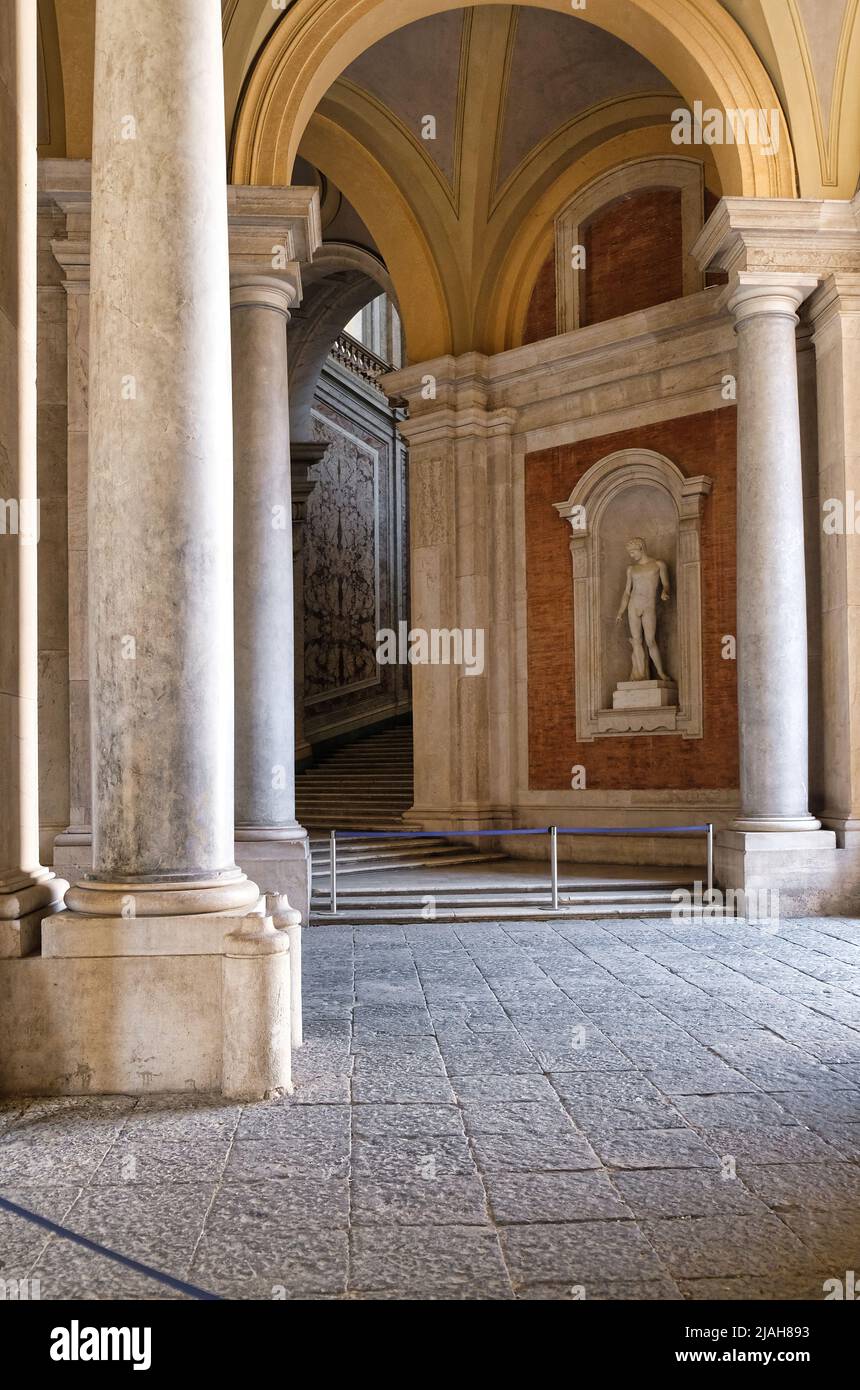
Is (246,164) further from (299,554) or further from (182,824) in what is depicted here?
(299,554)

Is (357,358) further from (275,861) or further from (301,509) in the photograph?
(275,861)

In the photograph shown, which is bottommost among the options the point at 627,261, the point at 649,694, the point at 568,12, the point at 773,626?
the point at 649,694

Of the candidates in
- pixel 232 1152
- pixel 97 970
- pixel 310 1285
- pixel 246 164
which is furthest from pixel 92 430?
pixel 246 164

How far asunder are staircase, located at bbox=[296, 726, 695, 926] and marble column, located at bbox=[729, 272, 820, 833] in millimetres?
1473

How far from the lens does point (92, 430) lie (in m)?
5.34

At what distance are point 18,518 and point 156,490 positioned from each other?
0.68m

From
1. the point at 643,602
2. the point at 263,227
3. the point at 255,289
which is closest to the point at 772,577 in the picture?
the point at 643,602

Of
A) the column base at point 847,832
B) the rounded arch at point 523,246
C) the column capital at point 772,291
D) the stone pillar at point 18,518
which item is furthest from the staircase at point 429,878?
the rounded arch at point 523,246

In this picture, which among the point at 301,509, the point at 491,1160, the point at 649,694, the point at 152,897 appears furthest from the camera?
the point at 301,509

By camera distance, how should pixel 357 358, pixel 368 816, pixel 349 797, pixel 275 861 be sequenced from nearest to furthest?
pixel 275 861, pixel 368 816, pixel 349 797, pixel 357 358

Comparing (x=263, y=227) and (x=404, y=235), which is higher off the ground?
(x=404, y=235)

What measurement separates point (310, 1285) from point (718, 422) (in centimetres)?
1151

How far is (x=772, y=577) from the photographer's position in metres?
10.2

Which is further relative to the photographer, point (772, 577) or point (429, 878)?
point (429, 878)
